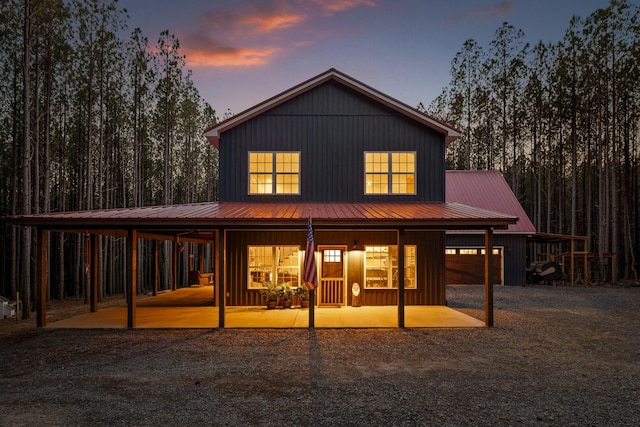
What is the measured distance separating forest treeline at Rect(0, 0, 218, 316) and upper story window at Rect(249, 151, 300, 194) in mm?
7451

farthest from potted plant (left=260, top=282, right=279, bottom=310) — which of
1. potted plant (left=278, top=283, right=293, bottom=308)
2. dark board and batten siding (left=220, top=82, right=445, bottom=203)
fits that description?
dark board and batten siding (left=220, top=82, right=445, bottom=203)

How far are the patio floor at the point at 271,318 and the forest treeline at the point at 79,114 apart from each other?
4.15 meters

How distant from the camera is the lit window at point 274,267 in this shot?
48.2 feet

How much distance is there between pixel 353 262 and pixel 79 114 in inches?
747

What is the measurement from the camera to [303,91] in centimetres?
1553

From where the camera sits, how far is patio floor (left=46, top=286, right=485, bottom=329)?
37.9ft

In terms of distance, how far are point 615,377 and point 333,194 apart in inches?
389

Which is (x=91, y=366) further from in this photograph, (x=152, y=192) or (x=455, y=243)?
(x=152, y=192)

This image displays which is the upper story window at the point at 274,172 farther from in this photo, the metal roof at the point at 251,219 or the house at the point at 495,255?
the house at the point at 495,255

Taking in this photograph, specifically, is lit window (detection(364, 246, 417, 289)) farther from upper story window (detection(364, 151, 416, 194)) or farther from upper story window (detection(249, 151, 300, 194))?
upper story window (detection(249, 151, 300, 194))

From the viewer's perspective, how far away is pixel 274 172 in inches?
608

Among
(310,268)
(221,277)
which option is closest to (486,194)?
(310,268)

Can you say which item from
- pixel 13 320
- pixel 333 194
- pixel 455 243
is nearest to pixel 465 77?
pixel 455 243

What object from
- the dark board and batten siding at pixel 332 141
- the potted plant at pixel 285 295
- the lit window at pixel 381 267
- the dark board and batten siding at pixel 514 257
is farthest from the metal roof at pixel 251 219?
the dark board and batten siding at pixel 514 257
